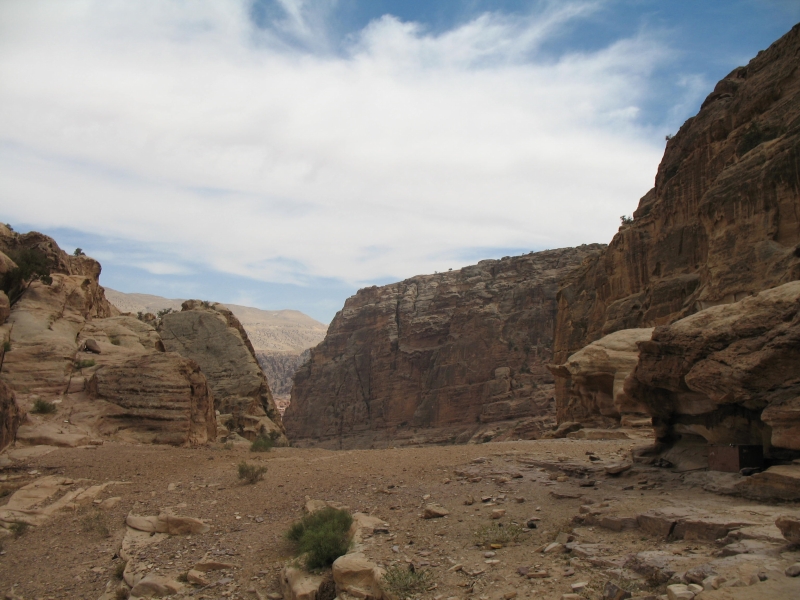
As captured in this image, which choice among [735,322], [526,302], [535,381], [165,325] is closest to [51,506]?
[735,322]

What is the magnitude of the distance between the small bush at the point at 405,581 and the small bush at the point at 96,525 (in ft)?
18.3

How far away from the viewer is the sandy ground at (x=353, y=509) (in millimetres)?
6770

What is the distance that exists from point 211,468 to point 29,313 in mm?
8984

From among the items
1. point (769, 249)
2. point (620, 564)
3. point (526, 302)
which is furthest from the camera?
point (526, 302)

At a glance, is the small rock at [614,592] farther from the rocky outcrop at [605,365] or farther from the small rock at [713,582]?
the rocky outcrop at [605,365]

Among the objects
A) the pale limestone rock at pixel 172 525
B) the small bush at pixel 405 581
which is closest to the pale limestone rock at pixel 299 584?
the small bush at pixel 405 581

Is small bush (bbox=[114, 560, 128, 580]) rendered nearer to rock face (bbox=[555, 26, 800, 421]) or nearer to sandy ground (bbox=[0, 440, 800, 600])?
sandy ground (bbox=[0, 440, 800, 600])

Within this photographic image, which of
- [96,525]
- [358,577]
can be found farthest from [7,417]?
[358,577]

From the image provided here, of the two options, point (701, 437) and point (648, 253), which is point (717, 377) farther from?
point (648, 253)

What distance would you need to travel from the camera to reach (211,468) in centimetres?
1414

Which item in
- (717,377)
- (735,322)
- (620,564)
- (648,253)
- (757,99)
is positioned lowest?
(620,564)

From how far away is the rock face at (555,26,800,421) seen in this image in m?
20.0

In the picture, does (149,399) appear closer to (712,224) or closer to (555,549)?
(555,549)

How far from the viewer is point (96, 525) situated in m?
10.1
